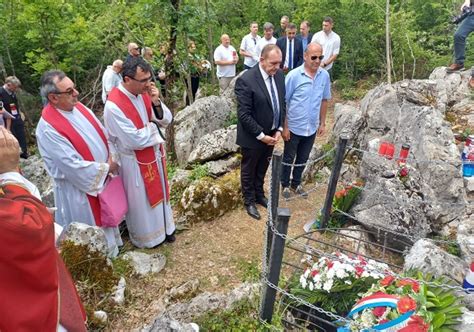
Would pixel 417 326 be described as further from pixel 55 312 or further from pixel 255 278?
pixel 55 312

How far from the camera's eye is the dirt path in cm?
362

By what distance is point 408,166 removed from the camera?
4.71 m

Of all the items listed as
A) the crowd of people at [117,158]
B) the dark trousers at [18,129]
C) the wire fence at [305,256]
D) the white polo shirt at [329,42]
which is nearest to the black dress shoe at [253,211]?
the crowd of people at [117,158]

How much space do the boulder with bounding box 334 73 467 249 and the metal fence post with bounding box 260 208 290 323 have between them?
1.66 meters

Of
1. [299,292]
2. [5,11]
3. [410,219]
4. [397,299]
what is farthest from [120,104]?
[5,11]

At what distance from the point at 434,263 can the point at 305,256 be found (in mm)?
1350

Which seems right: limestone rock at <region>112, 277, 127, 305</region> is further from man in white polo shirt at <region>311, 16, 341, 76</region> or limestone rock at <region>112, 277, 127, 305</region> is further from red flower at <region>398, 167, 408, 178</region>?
man in white polo shirt at <region>311, 16, 341, 76</region>

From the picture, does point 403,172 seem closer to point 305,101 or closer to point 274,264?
point 305,101

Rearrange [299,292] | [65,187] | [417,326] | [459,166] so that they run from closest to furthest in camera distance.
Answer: [417,326] < [299,292] < [65,187] < [459,166]

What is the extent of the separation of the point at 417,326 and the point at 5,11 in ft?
37.5

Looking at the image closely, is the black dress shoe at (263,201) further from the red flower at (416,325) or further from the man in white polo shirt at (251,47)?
the man in white polo shirt at (251,47)

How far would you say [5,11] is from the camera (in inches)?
386

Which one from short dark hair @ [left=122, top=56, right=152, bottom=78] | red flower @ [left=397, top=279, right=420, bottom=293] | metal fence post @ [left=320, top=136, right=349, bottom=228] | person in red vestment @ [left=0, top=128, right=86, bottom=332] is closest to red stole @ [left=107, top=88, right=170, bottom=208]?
short dark hair @ [left=122, top=56, right=152, bottom=78]

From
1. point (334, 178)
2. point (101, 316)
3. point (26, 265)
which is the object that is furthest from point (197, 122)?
point (26, 265)
